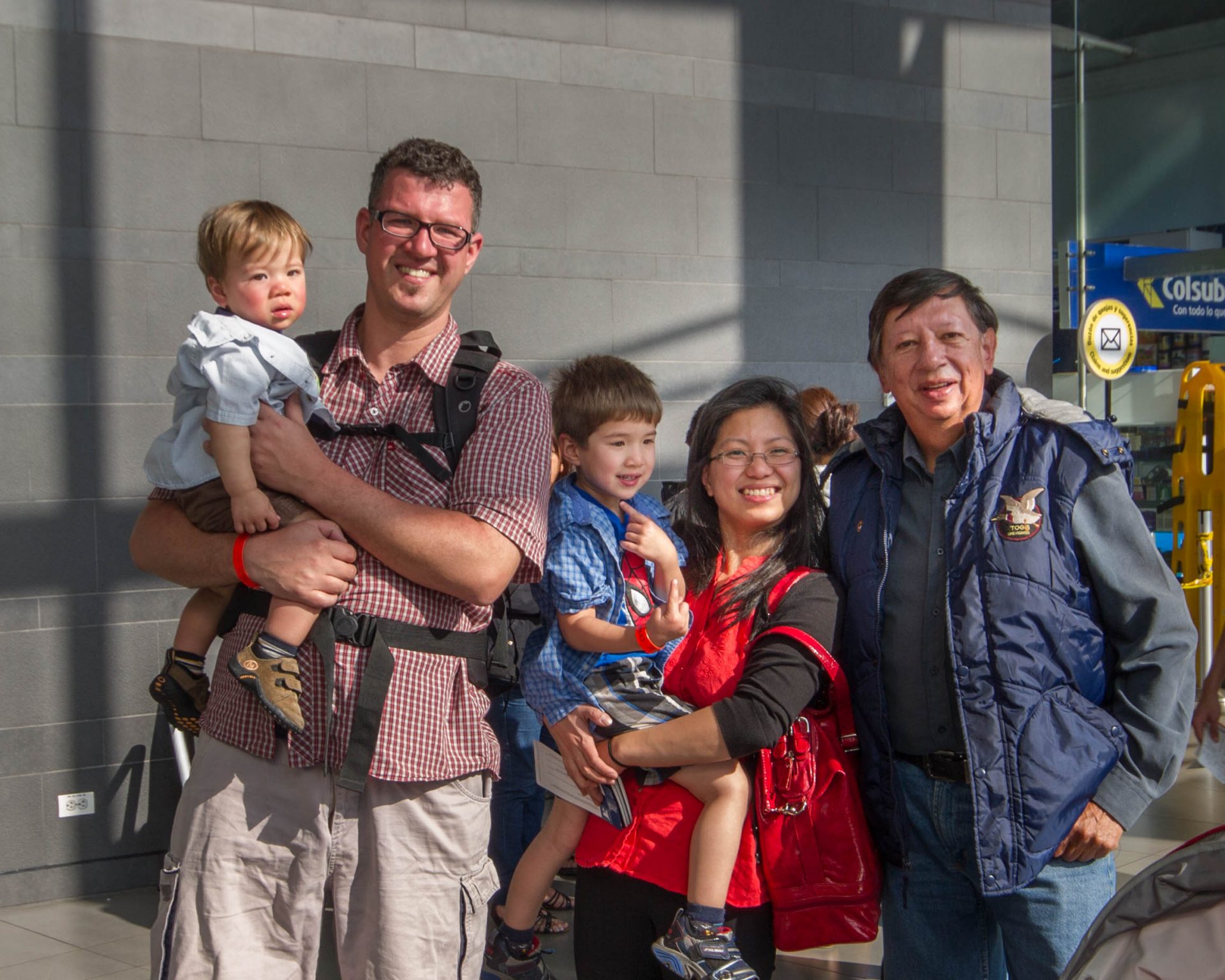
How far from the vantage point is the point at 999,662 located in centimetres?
219

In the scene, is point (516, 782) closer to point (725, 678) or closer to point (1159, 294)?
point (725, 678)

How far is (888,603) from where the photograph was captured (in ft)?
7.77

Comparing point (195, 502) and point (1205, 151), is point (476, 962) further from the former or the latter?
point (1205, 151)

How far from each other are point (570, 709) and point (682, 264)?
3.86 meters

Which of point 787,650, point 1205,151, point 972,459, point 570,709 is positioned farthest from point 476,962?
point 1205,151

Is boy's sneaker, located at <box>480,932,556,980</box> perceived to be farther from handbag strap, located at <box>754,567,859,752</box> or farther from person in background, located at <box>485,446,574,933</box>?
handbag strap, located at <box>754,567,859,752</box>

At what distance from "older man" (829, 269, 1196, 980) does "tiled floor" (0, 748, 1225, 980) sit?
1.97 meters

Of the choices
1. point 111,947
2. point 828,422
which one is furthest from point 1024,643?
point 111,947

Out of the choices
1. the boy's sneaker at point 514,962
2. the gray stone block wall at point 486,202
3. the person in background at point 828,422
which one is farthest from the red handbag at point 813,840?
the gray stone block wall at point 486,202

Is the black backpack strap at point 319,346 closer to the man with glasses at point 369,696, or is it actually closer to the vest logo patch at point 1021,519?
the man with glasses at point 369,696

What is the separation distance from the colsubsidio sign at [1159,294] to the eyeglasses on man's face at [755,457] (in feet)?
23.0

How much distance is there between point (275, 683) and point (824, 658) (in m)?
1.01

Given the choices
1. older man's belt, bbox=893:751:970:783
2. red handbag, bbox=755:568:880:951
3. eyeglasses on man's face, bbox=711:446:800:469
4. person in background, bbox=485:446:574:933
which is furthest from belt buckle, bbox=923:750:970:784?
person in background, bbox=485:446:574:933

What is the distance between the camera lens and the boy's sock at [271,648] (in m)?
2.16
